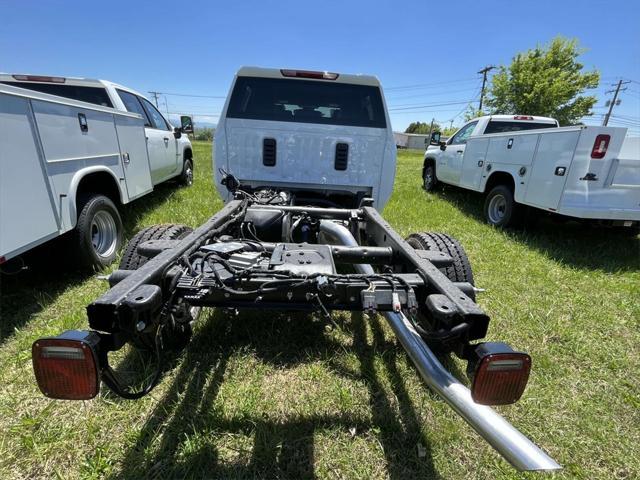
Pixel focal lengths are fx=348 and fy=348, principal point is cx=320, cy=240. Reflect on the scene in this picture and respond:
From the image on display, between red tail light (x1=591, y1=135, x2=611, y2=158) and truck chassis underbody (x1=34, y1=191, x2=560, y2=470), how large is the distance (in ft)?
11.4

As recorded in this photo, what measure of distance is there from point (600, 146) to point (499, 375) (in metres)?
4.33

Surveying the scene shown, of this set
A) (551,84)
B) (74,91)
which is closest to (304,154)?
(74,91)

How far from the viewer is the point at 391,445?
6.12 feet

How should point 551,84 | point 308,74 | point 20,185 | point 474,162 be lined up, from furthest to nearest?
point 551,84 < point 474,162 < point 308,74 < point 20,185

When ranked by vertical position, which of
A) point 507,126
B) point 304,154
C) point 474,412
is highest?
point 507,126

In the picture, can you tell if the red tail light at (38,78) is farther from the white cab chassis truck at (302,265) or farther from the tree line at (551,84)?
the tree line at (551,84)

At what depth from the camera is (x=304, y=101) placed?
396 centimetres

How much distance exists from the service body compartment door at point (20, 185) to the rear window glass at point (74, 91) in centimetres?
292

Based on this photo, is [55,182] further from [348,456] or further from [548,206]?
[548,206]

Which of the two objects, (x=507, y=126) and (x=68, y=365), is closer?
(x=68, y=365)

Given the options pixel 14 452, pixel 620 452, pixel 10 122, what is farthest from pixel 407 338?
pixel 10 122

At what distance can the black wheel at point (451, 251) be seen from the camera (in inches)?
99.6

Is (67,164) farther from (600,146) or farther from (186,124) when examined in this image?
(600,146)

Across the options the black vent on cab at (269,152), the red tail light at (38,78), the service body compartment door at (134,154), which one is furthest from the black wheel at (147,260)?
the red tail light at (38,78)
